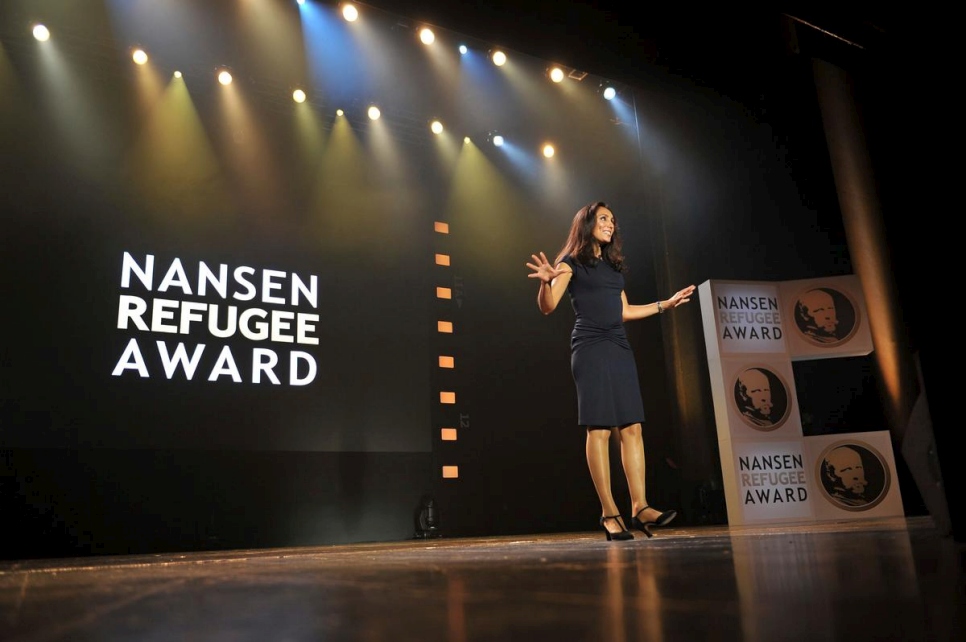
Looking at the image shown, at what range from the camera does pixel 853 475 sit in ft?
13.7

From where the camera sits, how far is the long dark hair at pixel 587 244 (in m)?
2.79

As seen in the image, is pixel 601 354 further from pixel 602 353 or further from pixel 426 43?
pixel 426 43

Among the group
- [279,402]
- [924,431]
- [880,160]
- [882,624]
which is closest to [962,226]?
[880,160]

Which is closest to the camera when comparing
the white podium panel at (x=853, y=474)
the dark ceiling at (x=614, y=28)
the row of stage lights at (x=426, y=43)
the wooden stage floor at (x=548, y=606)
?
the wooden stage floor at (x=548, y=606)

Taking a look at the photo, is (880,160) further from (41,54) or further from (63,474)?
(41,54)

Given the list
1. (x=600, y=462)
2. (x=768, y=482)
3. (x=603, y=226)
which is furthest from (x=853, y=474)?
(x=603, y=226)

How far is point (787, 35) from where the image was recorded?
5.12ft

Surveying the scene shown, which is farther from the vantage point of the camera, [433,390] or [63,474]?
[433,390]

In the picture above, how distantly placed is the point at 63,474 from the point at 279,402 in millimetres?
1226

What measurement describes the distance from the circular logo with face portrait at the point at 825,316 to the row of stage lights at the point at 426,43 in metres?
2.65

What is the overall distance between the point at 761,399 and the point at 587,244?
Answer: 2.23 m

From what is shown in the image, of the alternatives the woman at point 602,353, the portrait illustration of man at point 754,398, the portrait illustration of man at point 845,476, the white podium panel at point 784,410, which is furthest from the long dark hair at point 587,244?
the portrait illustration of man at point 845,476

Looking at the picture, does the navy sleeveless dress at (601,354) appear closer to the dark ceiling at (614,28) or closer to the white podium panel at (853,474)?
the dark ceiling at (614,28)

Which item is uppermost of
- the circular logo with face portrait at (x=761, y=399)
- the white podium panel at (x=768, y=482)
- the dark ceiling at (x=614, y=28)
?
the dark ceiling at (x=614, y=28)
